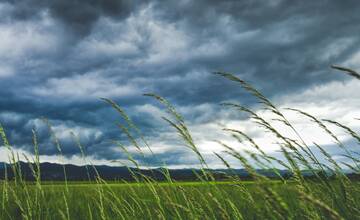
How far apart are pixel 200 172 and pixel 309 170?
119 cm

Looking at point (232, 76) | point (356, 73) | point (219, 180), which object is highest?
point (232, 76)

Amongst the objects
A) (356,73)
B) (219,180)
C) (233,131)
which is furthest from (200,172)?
(356,73)

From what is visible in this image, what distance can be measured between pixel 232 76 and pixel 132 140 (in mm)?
1483

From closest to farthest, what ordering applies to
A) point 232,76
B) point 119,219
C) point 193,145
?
point 232,76, point 193,145, point 119,219

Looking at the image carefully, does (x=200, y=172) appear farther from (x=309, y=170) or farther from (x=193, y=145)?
(x=309, y=170)

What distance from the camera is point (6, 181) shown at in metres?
4.56

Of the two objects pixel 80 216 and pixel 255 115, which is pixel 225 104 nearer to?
pixel 255 115

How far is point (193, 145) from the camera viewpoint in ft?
10.4

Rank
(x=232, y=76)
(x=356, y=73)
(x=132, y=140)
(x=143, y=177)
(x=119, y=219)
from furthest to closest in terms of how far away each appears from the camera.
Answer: (x=119, y=219)
(x=143, y=177)
(x=132, y=140)
(x=232, y=76)
(x=356, y=73)

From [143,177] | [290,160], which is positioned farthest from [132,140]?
[290,160]

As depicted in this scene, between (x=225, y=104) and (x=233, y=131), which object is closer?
(x=233, y=131)

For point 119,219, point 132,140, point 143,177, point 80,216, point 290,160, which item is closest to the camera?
point 290,160

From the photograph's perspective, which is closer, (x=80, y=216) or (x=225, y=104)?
(x=225, y=104)

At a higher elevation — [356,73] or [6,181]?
[356,73]
